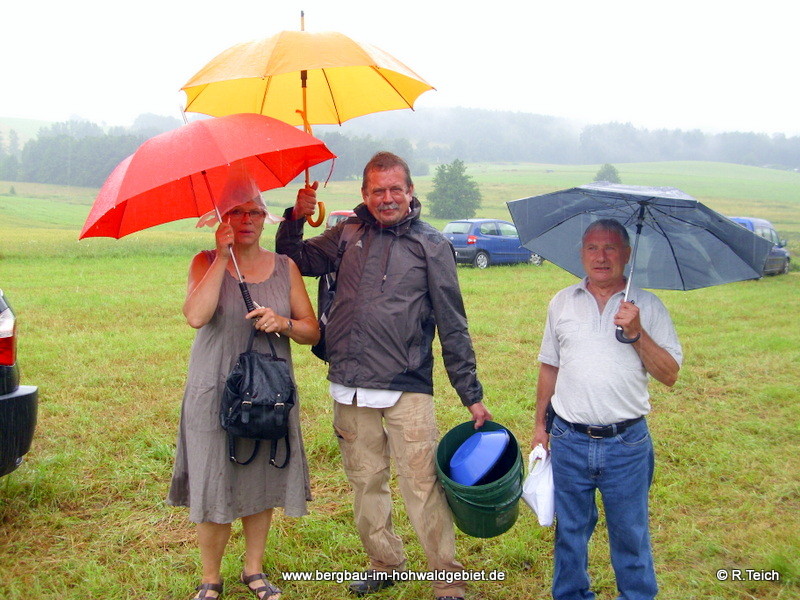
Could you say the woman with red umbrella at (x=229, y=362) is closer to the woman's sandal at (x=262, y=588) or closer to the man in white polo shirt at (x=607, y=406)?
the woman's sandal at (x=262, y=588)

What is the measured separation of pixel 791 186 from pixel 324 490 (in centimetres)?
9595

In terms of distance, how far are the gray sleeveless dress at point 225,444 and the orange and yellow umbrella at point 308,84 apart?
51 centimetres

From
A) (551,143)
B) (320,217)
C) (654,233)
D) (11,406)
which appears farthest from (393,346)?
(551,143)

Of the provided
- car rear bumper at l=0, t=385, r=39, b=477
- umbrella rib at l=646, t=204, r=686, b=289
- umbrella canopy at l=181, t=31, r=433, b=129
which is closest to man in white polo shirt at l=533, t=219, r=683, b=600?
umbrella rib at l=646, t=204, r=686, b=289

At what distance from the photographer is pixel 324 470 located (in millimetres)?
4742

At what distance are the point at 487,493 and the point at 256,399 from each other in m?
→ 0.99

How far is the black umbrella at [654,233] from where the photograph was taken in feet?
8.52

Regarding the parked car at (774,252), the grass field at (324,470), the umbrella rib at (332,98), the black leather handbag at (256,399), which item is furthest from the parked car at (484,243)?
the black leather handbag at (256,399)

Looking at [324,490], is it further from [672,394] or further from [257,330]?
[672,394]

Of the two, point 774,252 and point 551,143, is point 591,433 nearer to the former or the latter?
point 774,252

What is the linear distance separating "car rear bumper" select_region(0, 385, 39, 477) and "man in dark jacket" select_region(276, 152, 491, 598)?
1.47m

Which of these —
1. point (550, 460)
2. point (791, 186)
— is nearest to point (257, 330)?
point (550, 460)

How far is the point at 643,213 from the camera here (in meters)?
2.78

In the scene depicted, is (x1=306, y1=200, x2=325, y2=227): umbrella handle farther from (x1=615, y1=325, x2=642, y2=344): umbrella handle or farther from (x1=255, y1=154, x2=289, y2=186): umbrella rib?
(x1=615, y1=325, x2=642, y2=344): umbrella handle
